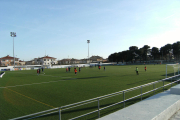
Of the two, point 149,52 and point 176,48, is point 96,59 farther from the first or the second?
point 176,48

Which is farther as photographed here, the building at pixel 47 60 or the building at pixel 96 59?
the building at pixel 96 59

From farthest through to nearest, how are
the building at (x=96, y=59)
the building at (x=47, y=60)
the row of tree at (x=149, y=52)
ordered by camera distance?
the building at (x=96, y=59) < the building at (x=47, y=60) < the row of tree at (x=149, y=52)

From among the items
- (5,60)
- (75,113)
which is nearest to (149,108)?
(75,113)

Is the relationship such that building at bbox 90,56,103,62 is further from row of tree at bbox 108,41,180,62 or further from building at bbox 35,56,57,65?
building at bbox 35,56,57,65

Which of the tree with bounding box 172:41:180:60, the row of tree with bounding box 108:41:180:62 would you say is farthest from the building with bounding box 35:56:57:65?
the tree with bounding box 172:41:180:60

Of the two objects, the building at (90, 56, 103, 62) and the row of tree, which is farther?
the building at (90, 56, 103, 62)

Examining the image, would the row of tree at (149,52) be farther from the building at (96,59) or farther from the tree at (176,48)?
the building at (96,59)

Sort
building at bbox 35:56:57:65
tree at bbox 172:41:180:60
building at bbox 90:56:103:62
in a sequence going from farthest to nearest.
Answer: building at bbox 90:56:103:62
building at bbox 35:56:57:65
tree at bbox 172:41:180:60

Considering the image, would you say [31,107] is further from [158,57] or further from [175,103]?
[158,57]

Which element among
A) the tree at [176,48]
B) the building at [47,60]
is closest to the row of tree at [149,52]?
the tree at [176,48]

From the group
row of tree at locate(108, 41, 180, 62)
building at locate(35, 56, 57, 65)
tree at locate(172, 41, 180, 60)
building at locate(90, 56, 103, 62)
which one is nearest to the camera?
tree at locate(172, 41, 180, 60)

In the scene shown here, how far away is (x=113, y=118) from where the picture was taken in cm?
424

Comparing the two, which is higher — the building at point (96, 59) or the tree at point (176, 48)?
the tree at point (176, 48)

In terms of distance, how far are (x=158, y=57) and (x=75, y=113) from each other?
12320cm
